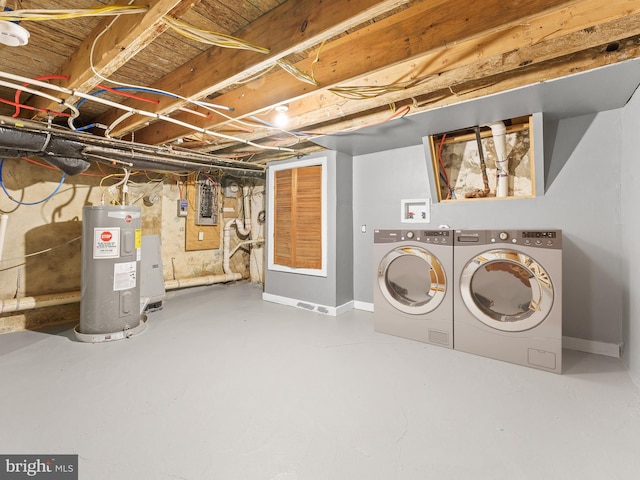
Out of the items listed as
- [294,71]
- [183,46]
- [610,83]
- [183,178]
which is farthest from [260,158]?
[610,83]

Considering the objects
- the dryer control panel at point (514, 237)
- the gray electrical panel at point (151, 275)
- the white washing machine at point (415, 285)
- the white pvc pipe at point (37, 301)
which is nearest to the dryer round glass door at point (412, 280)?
the white washing machine at point (415, 285)

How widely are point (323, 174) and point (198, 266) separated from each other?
2579 mm

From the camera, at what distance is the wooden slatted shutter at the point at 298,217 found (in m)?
3.57

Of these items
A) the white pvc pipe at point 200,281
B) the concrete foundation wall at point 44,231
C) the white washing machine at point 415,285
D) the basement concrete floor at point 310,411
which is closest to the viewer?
the basement concrete floor at point 310,411

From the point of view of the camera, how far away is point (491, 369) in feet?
6.81

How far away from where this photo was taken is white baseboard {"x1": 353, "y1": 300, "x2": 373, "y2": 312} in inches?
141

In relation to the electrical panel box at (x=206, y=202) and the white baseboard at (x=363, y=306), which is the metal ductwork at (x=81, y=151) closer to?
the electrical panel box at (x=206, y=202)

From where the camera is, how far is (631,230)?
2037mm

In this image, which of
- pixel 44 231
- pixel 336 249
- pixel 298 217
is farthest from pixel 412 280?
pixel 44 231

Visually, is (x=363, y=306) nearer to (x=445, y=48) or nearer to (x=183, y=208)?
(x=445, y=48)

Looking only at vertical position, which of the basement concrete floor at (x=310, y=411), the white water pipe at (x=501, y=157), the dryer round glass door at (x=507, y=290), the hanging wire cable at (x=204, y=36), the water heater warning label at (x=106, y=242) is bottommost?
the basement concrete floor at (x=310, y=411)

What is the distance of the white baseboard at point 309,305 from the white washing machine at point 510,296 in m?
1.40

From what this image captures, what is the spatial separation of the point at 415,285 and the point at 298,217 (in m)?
1.73

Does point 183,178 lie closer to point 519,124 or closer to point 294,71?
point 294,71
